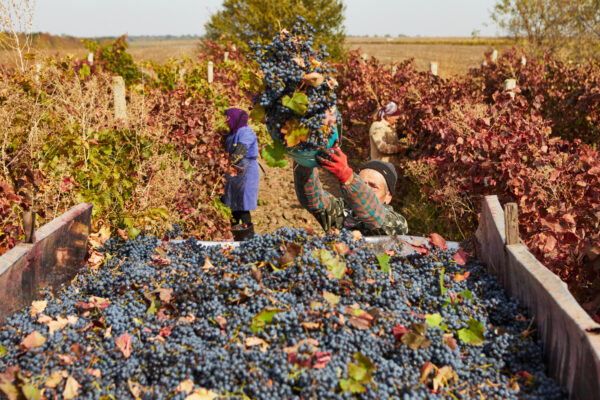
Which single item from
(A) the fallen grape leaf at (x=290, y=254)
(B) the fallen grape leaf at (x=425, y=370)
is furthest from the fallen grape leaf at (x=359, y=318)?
(A) the fallen grape leaf at (x=290, y=254)

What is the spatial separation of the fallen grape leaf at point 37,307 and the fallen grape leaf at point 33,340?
225 millimetres

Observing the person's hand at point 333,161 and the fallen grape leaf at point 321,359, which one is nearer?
the fallen grape leaf at point 321,359

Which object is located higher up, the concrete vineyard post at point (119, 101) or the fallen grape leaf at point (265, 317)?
the concrete vineyard post at point (119, 101)

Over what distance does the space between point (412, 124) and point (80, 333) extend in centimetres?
533

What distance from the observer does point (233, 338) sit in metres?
1.50

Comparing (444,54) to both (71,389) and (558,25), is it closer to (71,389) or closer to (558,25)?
(558,25)

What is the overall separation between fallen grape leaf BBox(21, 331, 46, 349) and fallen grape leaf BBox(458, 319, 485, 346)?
144 centimetres

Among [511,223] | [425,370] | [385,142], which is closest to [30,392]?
[425,370]

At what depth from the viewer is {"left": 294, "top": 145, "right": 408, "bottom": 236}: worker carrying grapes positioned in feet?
8.20

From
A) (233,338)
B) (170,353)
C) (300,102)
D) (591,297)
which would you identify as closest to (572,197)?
(591,297)

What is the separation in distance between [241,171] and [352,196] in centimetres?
293

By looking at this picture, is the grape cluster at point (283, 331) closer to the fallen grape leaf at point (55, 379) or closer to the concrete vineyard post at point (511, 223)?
the fallen grape leaf at point (55, 379)

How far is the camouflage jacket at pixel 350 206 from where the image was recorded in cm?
264

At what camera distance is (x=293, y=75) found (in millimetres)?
1966
